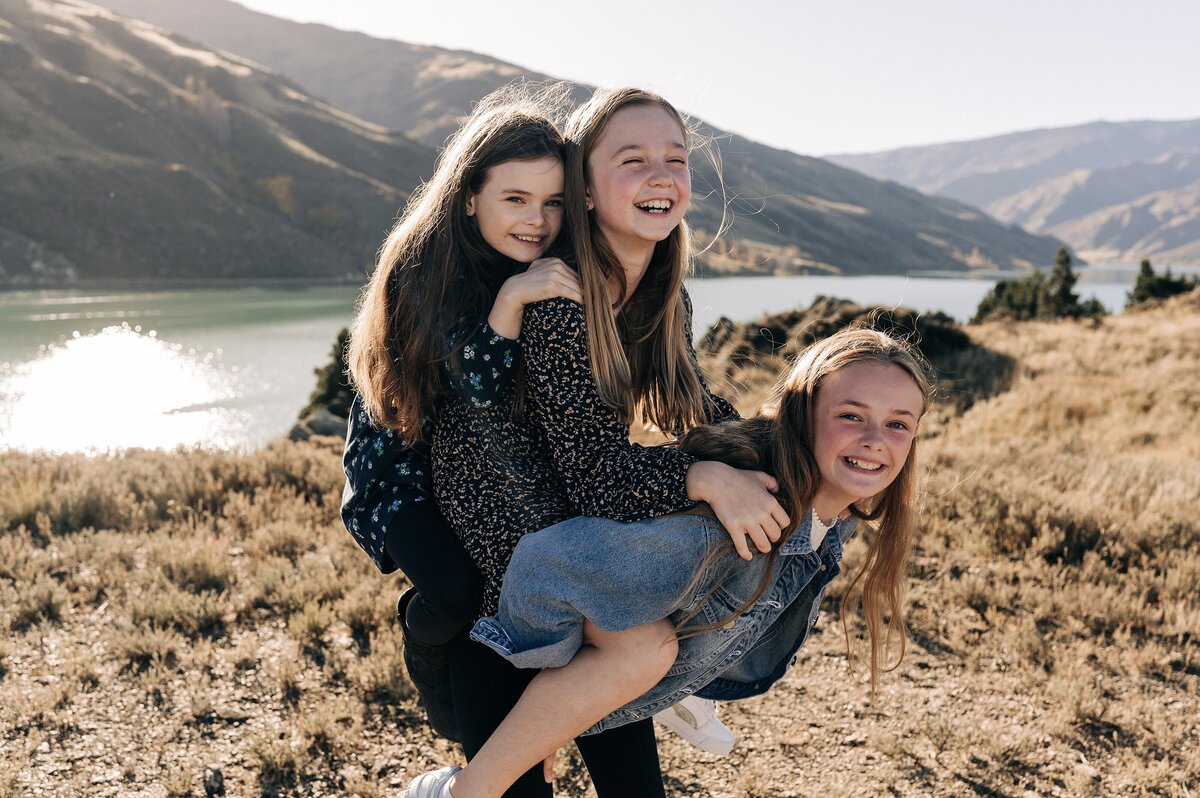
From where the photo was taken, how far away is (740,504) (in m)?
1.81

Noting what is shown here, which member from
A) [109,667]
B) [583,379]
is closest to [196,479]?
[109,667]

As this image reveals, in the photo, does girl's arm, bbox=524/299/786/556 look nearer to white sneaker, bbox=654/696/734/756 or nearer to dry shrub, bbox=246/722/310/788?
white sneaker, bbox=654/696/734/756

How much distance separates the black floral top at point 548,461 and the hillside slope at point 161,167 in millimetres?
52483

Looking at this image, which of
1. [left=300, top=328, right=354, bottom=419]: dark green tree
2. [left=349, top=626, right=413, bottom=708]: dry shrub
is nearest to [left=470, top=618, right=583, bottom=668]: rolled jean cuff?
[left=349, top=626, right=413, bottom=708]: dry shrub

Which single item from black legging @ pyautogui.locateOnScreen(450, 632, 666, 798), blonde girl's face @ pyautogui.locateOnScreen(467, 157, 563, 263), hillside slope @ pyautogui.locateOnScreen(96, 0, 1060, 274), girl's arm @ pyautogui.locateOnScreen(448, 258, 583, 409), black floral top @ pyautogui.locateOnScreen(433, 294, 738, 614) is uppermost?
hillside slope @ pyautogui.locateOnScreen(96, 0, 1060, 274)

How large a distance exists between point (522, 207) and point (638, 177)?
0.35 metres

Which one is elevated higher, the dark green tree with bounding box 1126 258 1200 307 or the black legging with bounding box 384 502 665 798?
the dark green tree with bounding box 1126 258 1200 307

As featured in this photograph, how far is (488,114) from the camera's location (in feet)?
8.23

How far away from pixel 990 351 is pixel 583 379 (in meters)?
13.1

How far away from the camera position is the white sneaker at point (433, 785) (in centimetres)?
197

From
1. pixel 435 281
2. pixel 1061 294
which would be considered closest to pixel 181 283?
pixel 1061 294

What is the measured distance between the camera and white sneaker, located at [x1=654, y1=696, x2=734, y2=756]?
254 centimetres

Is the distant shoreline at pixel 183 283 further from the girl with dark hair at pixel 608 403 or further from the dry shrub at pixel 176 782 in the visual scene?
the dry shrub at pixel 176 782

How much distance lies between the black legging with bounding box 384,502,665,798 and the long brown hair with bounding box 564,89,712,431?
0.64 m
